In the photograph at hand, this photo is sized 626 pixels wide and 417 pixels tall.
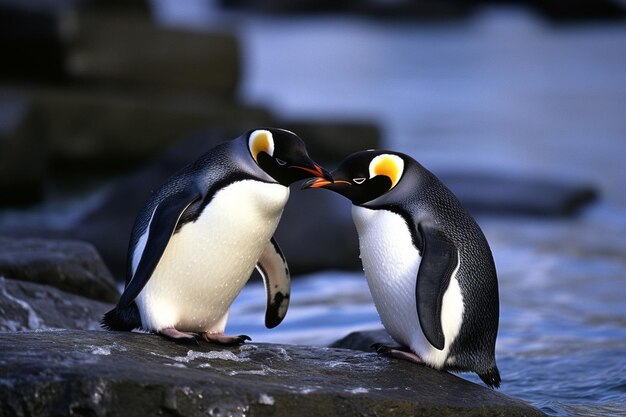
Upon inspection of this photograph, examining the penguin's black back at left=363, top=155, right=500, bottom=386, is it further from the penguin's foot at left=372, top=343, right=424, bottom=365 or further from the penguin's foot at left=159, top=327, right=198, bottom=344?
the penguin's foot at left=159, top=327, right=198, bottom=344

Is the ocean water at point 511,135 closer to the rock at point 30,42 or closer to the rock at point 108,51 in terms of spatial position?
the rock at point 108,51

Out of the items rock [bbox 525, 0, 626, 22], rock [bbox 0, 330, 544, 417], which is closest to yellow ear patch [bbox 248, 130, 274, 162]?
rock [bbox 0, 330, 544, 417]

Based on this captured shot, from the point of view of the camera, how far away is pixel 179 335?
3895 mm

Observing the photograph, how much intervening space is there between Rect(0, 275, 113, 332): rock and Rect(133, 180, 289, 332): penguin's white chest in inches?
27.7

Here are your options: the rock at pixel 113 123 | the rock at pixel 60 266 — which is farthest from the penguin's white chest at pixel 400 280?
the rock at pixel 113 123

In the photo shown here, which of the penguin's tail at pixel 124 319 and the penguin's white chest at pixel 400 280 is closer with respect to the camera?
the penguin's white chest at pixel 400 280

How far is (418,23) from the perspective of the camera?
1233 inches

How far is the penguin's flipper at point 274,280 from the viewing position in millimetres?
4316

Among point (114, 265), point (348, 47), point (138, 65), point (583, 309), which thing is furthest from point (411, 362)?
point (348, 47)

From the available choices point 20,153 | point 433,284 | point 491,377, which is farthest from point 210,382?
point 20,153

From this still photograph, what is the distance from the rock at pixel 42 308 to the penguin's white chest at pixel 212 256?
0.70 meters

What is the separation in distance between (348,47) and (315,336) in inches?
791

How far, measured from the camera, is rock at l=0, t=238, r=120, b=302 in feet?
16.2

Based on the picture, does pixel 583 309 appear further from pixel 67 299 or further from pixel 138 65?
pixel 138 65
